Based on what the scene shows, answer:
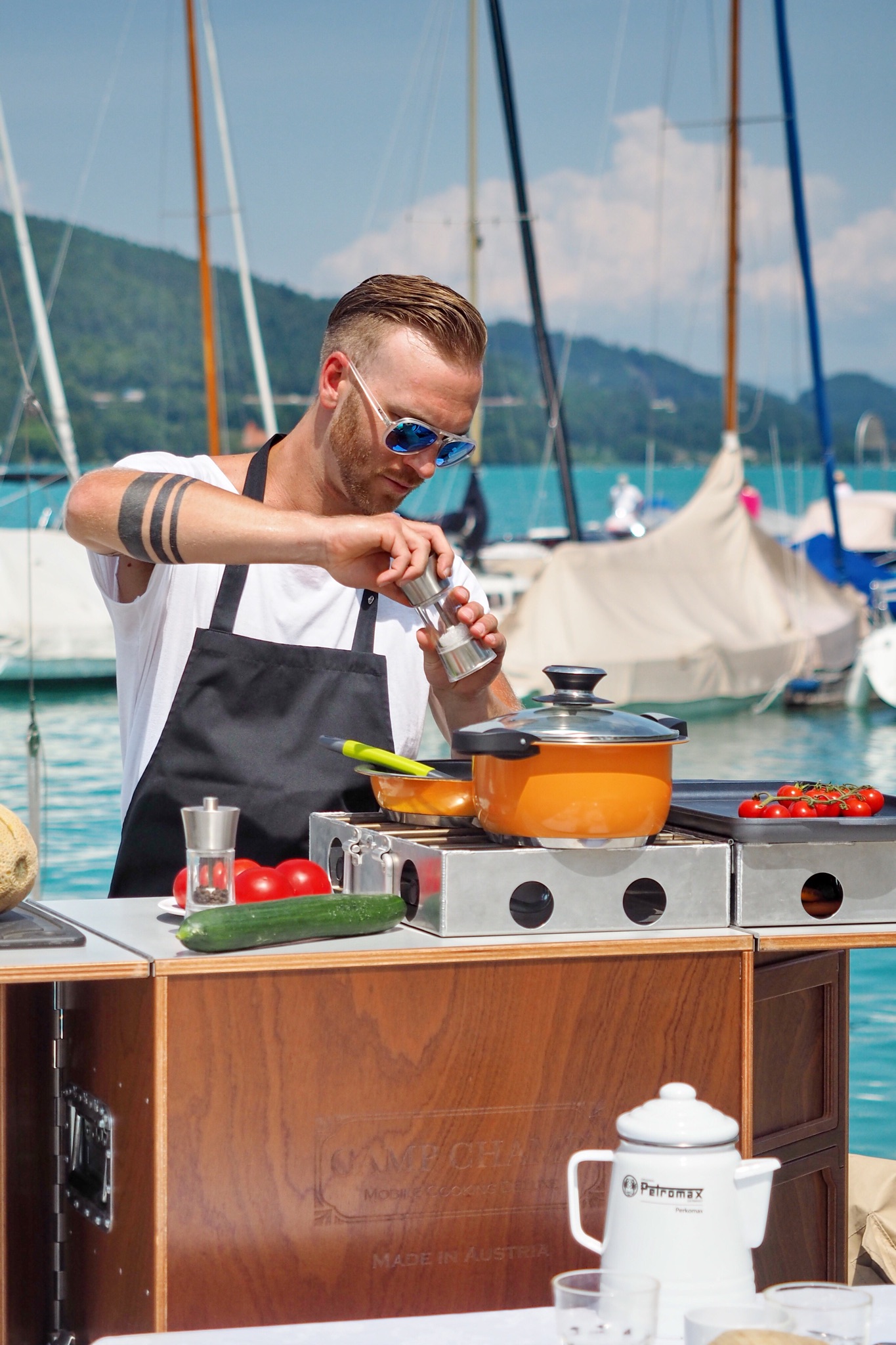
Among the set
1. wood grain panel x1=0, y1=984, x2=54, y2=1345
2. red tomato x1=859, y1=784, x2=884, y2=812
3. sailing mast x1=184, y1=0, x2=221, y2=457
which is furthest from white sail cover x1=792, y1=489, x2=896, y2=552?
wood grain panel x1=0, y1=984, x2=54, y2=1345

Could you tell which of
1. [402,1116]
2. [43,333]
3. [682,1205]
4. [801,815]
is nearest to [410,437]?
[801,815]

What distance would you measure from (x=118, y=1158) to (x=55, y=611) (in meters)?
15.0

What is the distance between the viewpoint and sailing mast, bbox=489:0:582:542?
1512 centimetres

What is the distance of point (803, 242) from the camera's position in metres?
16.5

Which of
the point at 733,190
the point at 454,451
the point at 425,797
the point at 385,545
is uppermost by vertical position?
the point at 733,190

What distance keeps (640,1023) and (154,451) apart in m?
1.24

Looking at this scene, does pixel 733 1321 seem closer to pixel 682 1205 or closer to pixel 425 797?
pixel 682 1205

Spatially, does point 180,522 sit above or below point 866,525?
below

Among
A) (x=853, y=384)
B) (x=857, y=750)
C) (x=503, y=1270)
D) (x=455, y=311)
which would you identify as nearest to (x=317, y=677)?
(x=455, y=311)

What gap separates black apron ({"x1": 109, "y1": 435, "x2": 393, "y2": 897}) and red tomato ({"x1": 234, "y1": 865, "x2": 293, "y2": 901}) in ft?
1.42

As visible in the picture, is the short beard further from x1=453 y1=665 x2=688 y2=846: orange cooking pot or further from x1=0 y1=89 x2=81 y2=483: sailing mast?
x1=0 y1=89 x2=81 y2=483: sailing mast

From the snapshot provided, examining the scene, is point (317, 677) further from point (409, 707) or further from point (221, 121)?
point (221, 121)

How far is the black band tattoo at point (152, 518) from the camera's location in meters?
2.05

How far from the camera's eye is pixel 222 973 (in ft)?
5.67
